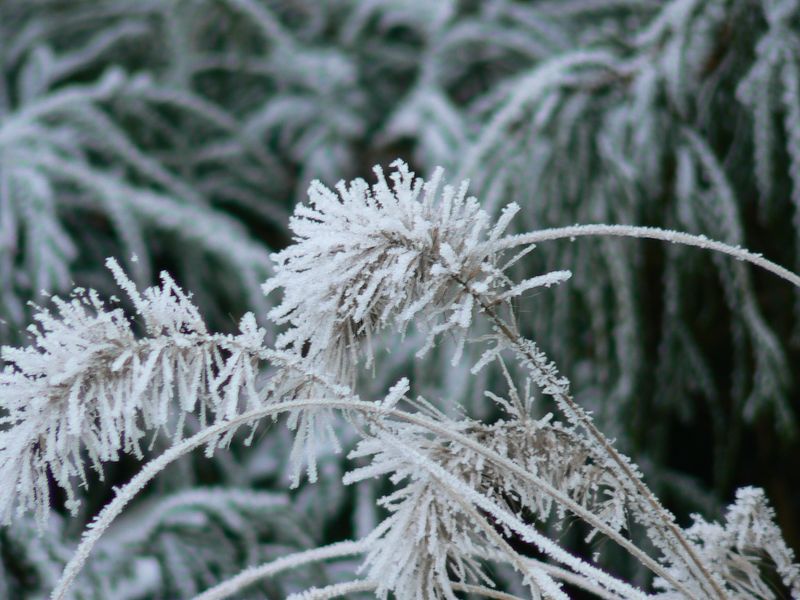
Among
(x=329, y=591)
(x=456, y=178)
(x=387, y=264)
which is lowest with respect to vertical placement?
(x=329, y=591)

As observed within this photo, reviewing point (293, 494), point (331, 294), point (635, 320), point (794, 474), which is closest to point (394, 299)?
point (331, 294)

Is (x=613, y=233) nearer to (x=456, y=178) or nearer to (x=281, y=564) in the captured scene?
(x=281, y=564)

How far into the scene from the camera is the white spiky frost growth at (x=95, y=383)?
27cm

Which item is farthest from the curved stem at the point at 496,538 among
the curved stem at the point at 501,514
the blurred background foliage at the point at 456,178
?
the blurred background foliage at the point at 456,178

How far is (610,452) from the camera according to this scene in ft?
1.02

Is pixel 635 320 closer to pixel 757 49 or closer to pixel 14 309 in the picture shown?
pixel 757 49

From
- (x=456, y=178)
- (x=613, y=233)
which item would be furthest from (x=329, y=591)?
(x=456, y=178)

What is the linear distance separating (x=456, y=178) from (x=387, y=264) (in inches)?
25.5

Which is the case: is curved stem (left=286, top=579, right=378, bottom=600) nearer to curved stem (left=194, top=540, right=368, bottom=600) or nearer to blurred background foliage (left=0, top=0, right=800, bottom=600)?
curved stem (left=194, top=540, right=368, bottom=600)

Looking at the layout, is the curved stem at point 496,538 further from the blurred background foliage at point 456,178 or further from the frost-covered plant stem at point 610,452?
the blurred background foliage at point 456,178

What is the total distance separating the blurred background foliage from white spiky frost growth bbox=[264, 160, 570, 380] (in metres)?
0.42

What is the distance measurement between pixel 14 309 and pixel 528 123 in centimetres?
56

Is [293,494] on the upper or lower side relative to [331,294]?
lower

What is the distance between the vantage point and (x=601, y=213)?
0.86m
